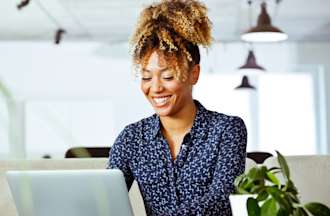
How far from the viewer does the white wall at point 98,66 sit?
937cm

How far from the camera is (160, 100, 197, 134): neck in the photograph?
185cm

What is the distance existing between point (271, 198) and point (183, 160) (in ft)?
3.49

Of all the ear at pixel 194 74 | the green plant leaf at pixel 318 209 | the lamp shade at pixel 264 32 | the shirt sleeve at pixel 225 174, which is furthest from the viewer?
the lamp shade at pixel 264 32

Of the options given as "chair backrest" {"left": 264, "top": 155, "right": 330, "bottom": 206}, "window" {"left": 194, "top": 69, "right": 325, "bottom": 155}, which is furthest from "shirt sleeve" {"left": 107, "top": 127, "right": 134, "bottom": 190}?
"window" {"left": 194, "top": 69, "right": 325, "bottom": 155}

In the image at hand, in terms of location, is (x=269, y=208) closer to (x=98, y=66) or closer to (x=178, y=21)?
(x=178, y=21)

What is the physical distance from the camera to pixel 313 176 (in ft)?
7.84

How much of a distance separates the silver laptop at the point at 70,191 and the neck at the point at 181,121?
0.64 meters

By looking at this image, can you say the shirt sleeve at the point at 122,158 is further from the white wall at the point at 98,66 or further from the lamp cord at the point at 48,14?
the white wall at the point at 98,66

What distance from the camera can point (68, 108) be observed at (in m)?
9.16

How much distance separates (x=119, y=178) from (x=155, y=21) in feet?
2.49

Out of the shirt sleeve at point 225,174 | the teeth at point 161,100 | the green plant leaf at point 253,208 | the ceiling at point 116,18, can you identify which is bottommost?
the shirt sleeve at point 225,174

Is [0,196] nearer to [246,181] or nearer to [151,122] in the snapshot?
[151,122]

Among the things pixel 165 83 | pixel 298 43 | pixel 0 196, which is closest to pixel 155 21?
pixel 165 83

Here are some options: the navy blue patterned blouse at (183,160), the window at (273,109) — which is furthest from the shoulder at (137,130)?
the window at (273,109)
